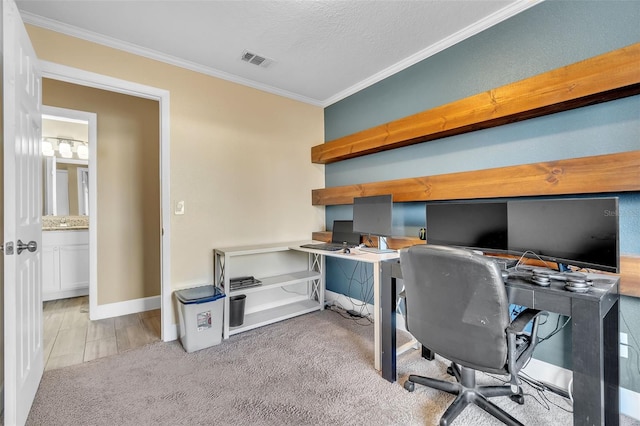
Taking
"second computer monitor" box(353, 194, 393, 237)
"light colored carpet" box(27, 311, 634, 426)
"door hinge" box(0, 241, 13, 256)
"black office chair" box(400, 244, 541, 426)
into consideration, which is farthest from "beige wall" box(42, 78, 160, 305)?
"black office chair" box(400, 244, 541, 426)

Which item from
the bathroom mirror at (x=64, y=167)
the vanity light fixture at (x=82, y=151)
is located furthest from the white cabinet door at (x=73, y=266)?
the vanity light fixture at (x=82, y=151)

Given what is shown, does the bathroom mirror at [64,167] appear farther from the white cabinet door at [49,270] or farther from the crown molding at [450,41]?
the crown molding at [450,41]

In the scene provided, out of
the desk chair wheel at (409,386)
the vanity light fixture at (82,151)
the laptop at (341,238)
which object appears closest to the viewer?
the desk chair wheel at (409,386)

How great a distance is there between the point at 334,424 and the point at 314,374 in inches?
19.0

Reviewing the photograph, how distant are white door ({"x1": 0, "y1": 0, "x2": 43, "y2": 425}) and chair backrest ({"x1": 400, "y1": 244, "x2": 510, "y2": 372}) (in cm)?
199

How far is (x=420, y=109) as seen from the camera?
2521 millimetres

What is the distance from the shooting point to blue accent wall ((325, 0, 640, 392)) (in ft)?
5.06

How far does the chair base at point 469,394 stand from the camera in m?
1.40

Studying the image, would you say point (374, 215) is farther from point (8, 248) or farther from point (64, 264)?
point (64, 264)

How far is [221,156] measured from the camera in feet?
9.39

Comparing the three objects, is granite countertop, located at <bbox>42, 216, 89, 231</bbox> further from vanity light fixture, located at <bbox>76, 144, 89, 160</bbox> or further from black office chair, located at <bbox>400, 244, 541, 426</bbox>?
black office chair, located at <bbox>400, 244, 541, 426</bbox>

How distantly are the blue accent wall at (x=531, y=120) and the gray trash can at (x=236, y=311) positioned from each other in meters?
1.68

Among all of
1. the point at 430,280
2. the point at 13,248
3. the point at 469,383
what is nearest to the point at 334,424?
the point at 469,383

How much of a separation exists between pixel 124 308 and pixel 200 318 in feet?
4.99
